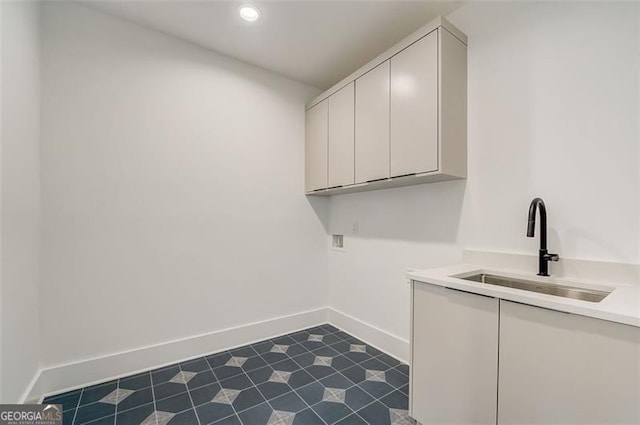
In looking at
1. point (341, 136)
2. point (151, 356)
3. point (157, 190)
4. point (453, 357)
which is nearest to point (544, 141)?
point (453, 357)

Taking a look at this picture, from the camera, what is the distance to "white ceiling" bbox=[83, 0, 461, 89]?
1.87m

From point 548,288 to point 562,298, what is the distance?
481mm

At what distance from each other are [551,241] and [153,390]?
2.59 metres

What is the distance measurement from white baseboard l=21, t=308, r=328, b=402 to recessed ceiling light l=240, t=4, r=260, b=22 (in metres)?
2.52

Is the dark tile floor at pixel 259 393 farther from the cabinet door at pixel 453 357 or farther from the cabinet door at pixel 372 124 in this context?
the cabinet door at pixel 372 124

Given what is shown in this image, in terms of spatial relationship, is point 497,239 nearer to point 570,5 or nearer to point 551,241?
point 551,241

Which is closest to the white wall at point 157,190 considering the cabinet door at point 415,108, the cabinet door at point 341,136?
the cabinet door at point 341,136

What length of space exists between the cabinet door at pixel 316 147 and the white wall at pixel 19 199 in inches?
79.6

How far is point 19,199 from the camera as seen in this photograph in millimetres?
1450

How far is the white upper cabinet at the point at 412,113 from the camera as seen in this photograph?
5.53ft

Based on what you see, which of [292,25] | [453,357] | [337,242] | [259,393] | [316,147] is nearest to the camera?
[453,357]

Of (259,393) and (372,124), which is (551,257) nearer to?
(372,124)

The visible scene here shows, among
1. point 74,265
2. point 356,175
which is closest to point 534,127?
point 356,175

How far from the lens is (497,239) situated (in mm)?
1689
